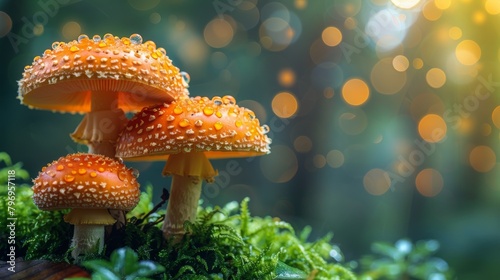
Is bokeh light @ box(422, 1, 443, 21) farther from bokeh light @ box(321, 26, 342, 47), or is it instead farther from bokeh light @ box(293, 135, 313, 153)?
bokeh light @ box(293, 135, 313, 153)

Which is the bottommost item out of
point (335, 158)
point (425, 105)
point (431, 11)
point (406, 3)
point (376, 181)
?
point (376, 181)

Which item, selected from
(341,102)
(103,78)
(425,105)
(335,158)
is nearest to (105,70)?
(103,78)

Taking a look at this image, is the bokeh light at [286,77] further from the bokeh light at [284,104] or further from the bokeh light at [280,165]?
the bokeh light at [280,165]

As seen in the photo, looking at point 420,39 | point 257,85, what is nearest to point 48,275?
point 257,85

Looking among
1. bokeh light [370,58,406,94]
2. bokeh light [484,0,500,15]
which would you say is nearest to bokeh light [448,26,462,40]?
bokeh light [484,0,500,15]

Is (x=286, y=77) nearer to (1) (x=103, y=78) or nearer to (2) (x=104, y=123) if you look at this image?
(2) (x=104, y=123)

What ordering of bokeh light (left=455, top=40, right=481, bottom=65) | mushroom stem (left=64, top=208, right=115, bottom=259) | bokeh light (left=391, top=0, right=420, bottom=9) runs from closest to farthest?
1. mushroom stem (left=64, top=208, right=115, bottom=259)
2. bokeh light (left=391, top=0, right=420, bottom=9)
3. bokeh light (left=455, top=40, right=481, bottom=65)
